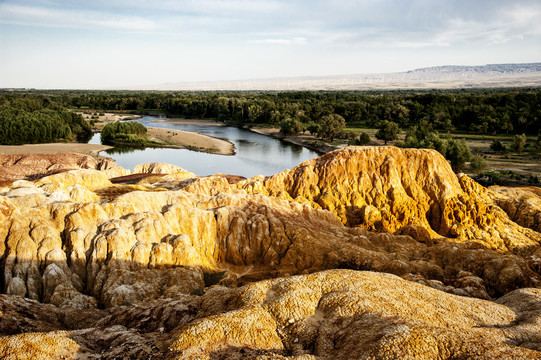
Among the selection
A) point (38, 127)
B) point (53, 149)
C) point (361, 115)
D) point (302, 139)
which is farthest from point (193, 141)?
point (361, 115)

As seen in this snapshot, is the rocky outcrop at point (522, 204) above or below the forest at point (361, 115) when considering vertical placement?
below

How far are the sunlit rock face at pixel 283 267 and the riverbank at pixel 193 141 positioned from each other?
2652 inches

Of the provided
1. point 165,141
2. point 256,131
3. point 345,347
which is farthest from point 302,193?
point 256,131

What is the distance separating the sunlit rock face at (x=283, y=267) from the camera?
43.2 feet

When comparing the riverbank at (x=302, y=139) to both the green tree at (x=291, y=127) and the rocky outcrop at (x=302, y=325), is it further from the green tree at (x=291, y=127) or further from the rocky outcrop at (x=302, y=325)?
the rocky outcrop at (x=302, y=325)

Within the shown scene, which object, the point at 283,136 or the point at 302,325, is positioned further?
the point at 283,136

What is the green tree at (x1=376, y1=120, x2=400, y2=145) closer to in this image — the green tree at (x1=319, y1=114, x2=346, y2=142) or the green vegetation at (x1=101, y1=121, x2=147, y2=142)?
the green tree at (x1=319, y1=114, x2=346, y2=142)

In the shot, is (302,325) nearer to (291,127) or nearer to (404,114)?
(291,127)

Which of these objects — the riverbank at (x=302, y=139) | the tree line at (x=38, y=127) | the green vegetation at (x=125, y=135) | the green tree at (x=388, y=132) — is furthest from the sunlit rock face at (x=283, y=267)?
the tree line at (x=38, y=127)

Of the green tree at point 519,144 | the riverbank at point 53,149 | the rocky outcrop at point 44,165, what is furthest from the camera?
the riverbank at point 53,149

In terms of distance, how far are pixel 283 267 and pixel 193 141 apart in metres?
101

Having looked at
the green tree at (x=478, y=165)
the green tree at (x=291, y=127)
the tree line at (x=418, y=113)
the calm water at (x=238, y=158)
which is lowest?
the calm water at (x=238, y=158)

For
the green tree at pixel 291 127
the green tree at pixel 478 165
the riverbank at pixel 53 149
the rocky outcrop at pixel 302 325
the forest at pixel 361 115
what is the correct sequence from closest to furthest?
the rocky outcrop at pixel 302 325, the green tree at pixel 478 165, the riverbank at pixel 53 149, the forest at pixel 361 115, the green tree at pixel 291 127

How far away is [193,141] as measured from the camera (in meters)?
124
